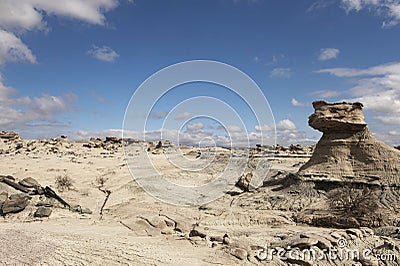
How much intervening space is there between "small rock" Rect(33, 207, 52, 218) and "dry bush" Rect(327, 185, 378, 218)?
9.33 metres

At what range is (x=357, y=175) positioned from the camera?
12.8 m

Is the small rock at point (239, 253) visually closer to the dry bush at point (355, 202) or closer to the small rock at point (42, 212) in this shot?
the dry bush at point (355, 202)

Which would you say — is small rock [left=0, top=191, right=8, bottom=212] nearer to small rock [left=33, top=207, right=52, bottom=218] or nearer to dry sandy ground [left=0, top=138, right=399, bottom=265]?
dry sandy ground [left=0, top=138, right=399, bottom=265]

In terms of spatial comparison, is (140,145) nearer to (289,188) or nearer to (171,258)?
(289,188)

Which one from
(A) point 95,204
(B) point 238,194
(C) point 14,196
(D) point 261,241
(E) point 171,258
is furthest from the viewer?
(B) point 238,194

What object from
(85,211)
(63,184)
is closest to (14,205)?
(85,211)

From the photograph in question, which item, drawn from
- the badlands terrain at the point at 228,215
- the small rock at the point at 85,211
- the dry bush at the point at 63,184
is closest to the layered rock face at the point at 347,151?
the badlands terrain at the point at 228,215

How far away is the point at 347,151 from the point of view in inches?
531

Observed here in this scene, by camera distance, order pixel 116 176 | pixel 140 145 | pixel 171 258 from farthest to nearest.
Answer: pixel 140 145 → pixel 116 176 → pixel 171 258

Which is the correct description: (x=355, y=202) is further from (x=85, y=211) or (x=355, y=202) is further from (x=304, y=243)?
(x=85, y=211)

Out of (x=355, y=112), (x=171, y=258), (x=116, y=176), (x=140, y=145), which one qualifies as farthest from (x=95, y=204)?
(x=140, y=145)

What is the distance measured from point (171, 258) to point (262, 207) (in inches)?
288

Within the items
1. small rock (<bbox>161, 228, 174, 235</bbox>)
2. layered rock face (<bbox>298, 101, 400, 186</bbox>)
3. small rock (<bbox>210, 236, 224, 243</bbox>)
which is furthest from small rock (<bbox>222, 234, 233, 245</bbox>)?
layered rock face (<bbox>298, 101, 400, 186</bbox>)
